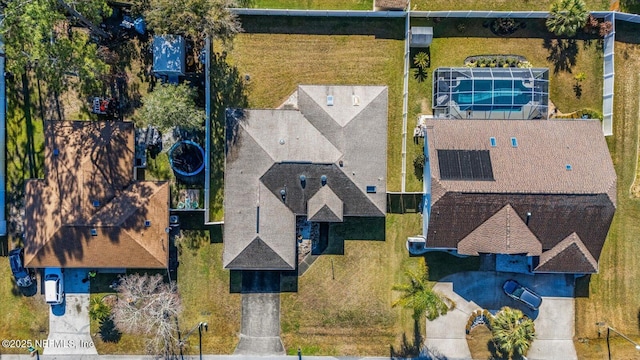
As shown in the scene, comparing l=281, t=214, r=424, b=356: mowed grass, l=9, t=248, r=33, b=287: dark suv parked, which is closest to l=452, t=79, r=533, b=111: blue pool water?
l=281, t=214, r=424, b=356: mowed grass

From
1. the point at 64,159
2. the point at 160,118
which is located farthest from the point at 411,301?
the point at 64,159

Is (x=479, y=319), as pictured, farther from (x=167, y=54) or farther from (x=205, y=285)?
(x=167, y=54)

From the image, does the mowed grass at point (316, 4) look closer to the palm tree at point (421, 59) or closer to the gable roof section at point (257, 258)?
the palm tree at point (421, 59)

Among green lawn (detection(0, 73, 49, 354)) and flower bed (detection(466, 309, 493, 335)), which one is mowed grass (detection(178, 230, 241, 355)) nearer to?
green lawn (detection(0, 73, 49, 354))

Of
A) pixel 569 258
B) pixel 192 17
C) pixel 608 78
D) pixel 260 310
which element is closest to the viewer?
pixel 192 17

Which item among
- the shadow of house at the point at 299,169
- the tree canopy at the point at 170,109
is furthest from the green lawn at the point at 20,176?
the shadow of house at the point at 299,169

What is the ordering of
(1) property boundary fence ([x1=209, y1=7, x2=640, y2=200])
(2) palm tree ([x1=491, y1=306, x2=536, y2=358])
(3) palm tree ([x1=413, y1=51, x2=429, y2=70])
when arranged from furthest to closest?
(3) palm tree ([x1=413, y1=51, x2=429, y2=70]) → (1) property boundary fence ([x1=209, y1=7, x2=640, y2=200]) → (2) palm tree ([x1=491, y1=306, x2=536, y2=358])

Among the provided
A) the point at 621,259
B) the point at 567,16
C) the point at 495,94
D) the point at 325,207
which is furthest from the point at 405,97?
the point at 621,259
